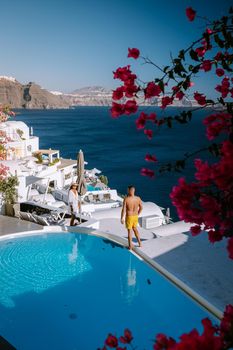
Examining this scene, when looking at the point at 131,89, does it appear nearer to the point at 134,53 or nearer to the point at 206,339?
the point at 134,53

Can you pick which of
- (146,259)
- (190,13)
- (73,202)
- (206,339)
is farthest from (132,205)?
(206,339)

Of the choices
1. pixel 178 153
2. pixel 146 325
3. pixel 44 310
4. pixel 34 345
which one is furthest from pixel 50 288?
pixel 178 153

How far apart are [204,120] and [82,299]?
244 inches

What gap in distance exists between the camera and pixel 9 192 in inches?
535

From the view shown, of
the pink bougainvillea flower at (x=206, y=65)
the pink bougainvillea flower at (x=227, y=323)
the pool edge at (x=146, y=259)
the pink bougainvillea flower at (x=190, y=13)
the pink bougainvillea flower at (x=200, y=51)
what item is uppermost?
the pink bougainvillea flower at (x=190, y=13)

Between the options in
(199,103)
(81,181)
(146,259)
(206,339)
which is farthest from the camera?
(81,181)

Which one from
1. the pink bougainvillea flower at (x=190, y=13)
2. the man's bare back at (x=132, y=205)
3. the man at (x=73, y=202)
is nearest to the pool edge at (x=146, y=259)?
the man at (x=73, y=202)

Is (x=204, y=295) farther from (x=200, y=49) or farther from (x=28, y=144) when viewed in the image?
(x=28, y=144)

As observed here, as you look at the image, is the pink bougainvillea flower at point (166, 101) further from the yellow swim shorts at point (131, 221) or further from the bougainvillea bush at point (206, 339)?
the yellow swim shorts at point (131, 221)

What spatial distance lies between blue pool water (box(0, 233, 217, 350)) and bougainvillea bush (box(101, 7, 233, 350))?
461 centimetres

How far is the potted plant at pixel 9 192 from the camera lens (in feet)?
42.9

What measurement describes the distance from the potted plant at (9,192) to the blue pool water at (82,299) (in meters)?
2.93

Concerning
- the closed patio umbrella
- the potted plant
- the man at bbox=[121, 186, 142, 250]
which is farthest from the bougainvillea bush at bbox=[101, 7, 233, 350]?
the closed patio umbrella

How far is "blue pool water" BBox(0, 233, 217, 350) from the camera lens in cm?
655
